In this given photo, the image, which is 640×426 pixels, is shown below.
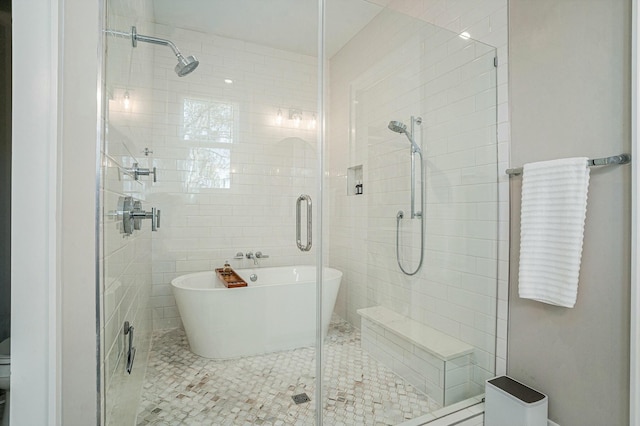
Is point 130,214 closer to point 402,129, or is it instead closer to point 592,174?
point 402,129

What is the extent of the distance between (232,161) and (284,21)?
88cm

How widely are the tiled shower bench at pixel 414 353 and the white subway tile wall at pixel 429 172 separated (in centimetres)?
8

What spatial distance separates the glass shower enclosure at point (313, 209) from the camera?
157 centimetres

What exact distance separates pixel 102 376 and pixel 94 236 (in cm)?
41

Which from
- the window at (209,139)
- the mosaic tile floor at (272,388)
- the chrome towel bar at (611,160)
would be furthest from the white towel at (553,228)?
the window at (209,139)

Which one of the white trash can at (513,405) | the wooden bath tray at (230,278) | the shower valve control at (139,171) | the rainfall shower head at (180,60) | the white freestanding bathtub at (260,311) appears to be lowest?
the white trash can at (513,405)

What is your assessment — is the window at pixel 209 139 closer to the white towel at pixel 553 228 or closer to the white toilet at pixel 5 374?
the white toilet at pixel 5 374

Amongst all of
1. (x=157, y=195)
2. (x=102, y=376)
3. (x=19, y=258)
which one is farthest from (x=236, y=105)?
(x=102, y=376)

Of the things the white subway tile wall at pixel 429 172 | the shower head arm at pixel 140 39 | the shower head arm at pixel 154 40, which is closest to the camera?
the shower head arm at pixel 140 39

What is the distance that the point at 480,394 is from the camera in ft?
6.26

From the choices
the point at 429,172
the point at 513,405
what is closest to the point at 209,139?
the point at 429,172

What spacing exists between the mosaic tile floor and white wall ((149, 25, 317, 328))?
0.24 m

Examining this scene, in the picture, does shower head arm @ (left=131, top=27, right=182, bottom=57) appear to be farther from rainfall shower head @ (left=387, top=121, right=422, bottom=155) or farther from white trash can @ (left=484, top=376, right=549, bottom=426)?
white trash can @ (left=484, top=376, right=549, bottom=426)

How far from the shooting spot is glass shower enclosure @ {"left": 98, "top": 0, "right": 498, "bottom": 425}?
1.57 m
